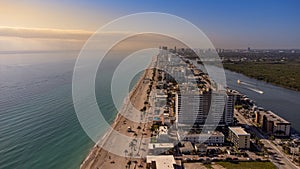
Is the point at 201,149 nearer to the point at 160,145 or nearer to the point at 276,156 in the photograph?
the point at 160,145

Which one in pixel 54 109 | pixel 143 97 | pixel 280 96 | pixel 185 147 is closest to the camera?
pixel 185 147

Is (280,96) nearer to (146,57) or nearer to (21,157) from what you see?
(21,157)

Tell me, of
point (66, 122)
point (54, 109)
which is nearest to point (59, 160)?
point (66, 122)

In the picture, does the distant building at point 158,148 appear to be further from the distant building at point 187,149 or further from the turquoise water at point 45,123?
the turquoise water at point 45,123

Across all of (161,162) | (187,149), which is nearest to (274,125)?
(187,149)

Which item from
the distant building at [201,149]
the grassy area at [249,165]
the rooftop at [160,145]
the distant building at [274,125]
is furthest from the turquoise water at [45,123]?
the grassy area at [249,165]
